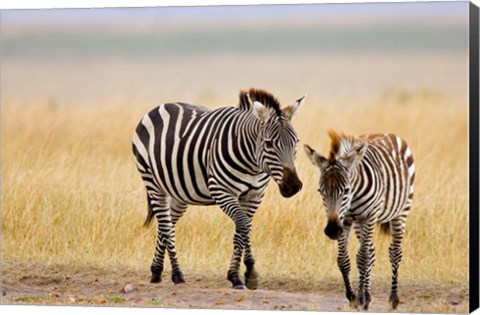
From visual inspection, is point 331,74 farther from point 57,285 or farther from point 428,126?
point 57,285

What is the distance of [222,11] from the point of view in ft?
45.8

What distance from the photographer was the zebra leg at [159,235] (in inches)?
559

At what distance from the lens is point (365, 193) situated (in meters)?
12.7

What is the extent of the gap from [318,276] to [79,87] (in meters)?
3.07

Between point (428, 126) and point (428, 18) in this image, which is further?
point (428, 126)

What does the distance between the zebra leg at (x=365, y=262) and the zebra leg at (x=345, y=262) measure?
73mm

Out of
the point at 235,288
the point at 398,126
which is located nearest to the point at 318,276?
the point at 235,288

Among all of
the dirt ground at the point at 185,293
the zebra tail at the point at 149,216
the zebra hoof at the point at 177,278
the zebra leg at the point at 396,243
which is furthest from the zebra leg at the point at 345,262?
the zebra tail at the point at 149,216

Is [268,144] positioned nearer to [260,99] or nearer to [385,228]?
[260,99]

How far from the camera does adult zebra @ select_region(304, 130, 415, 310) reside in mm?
12438

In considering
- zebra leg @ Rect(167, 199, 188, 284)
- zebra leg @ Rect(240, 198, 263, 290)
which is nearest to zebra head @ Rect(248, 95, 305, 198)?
zebra leg @ Rect(240, 198, 263, 290)

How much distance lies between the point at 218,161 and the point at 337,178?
1.57 meters

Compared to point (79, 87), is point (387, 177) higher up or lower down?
lower down

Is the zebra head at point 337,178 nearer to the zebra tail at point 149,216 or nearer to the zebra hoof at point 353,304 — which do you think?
the zebra hoof at point 353,304
